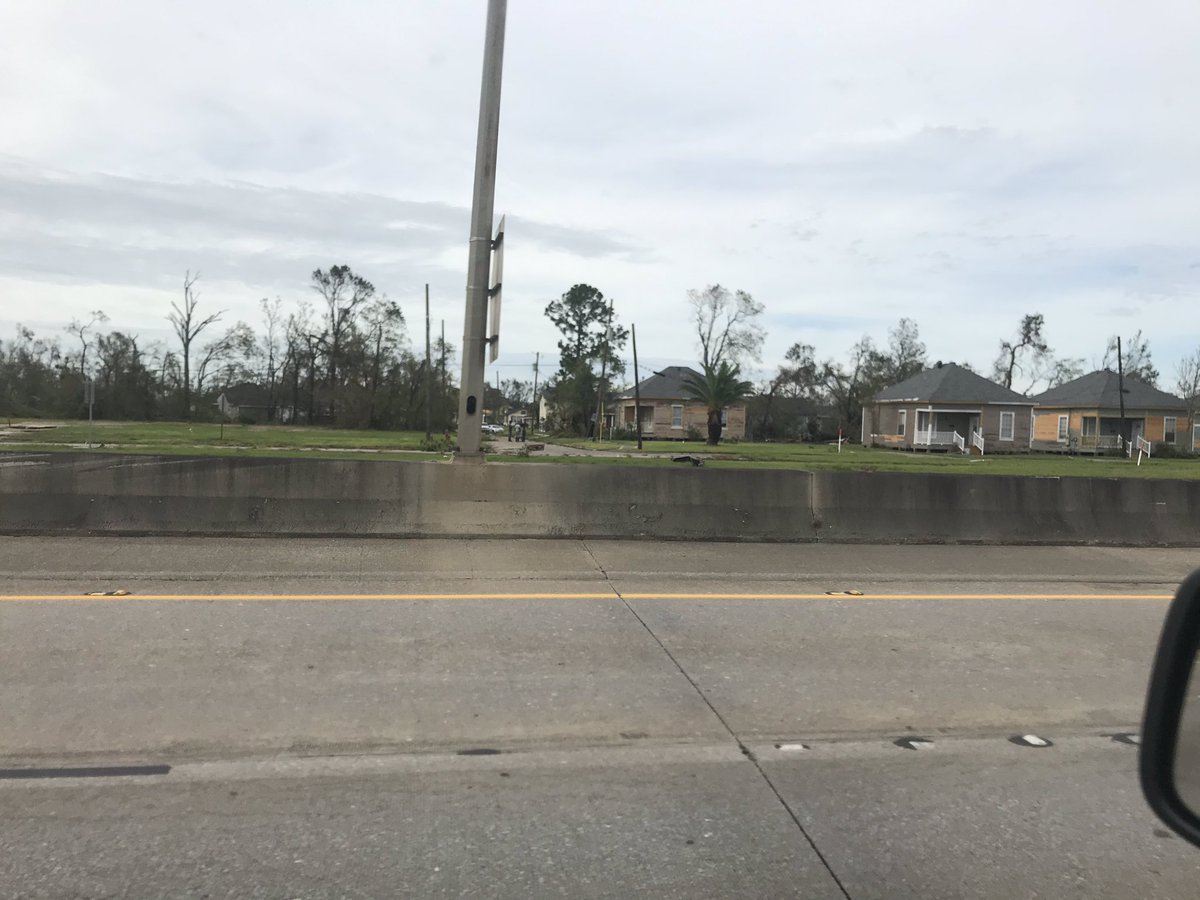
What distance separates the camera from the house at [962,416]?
63.1 m

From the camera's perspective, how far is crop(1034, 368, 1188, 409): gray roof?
64312 millimetres

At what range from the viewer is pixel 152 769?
4480 mm

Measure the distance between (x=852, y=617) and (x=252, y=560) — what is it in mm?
5891

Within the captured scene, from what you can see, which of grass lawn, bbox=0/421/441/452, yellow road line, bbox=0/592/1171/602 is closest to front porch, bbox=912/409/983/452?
grass lawn, bbox=0/421/441/452

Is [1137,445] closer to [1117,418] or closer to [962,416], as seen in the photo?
[1117,418]

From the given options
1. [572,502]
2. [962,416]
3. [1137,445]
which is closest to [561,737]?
[572,502]

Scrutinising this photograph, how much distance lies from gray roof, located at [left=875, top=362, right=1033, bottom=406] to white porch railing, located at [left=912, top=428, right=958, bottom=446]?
7.25ft

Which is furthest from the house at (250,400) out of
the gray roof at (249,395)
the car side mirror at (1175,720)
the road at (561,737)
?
the car side mirror at (1175,720)

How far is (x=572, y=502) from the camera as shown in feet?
37.5

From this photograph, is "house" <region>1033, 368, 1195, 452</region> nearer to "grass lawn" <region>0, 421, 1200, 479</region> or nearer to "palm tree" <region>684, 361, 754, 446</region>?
"palm tree" <region>684, 361, 754, 446</region>

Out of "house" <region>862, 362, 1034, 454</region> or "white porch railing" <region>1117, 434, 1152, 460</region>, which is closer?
"white porch railing" <region>1117, 434, 1152, 460</region>

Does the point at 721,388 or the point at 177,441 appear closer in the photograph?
the point at 177,441

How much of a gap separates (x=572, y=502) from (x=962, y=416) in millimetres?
59074

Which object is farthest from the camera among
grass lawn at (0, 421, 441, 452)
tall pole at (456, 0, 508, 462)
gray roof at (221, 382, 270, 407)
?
gray roof at (221, 382, 270, 407)
